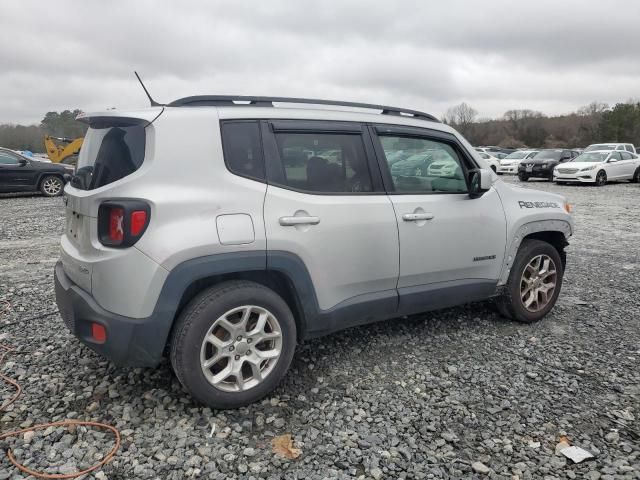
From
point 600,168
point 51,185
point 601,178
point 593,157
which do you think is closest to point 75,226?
point 51,185

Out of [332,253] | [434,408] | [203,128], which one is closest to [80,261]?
[203,128]

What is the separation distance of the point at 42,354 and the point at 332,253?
2.43m

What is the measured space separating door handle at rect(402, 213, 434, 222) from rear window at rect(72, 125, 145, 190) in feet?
5.89

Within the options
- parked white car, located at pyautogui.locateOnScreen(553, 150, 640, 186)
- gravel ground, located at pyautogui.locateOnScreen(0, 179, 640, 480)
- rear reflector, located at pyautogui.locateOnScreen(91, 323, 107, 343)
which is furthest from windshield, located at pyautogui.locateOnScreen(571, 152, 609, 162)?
rear reflector, located at pyautogui.locateOnScreen(91, 323, 107, 343)

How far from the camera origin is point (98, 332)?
2.72m

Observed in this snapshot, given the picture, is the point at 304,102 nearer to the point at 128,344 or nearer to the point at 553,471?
the point at 128,344

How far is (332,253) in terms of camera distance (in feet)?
10.4

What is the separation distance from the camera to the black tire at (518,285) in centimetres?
424

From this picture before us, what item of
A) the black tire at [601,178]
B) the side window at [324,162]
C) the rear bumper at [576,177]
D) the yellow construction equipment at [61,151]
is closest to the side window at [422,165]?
the side window at [324,162]

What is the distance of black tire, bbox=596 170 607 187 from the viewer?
2057cm

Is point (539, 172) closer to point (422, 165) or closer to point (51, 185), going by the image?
point (51, 185)

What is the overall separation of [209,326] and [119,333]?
1.57ft

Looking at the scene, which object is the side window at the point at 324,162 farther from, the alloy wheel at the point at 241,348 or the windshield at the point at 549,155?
the windshield at the point at 549,155

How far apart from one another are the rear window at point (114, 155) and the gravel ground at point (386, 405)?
140 centimetres
